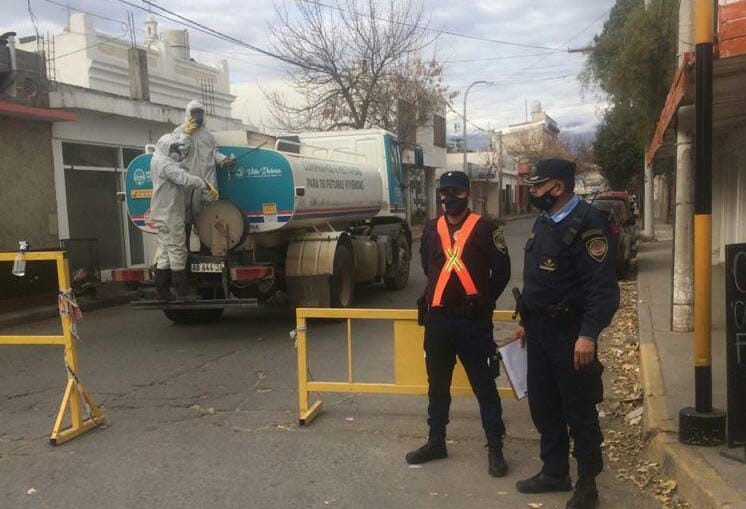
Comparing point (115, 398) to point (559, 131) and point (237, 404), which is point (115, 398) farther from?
point (559, 131)

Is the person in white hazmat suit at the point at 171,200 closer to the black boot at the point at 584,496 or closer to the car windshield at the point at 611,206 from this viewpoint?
the black boot at the point at 584,496

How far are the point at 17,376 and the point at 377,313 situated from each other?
453 cm

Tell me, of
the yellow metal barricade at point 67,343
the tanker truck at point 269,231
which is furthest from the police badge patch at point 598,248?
the tanker truck at point 269,231

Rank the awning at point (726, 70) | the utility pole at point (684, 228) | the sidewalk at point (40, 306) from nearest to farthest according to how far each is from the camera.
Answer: the awning at point (726, 70), the utility pole at point (684, 228), the sidewalk at point (40, 306)

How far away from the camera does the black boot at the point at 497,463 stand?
4.32 meters

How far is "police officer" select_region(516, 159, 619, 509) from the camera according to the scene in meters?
3.55

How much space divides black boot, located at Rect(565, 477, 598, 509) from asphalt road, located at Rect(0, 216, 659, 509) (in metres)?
0.14

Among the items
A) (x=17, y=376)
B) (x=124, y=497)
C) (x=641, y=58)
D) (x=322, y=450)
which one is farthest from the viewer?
(x=641, y=58)

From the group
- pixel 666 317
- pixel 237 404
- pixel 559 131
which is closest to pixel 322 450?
pixel 237 404

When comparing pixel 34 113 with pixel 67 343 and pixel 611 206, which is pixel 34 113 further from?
pixel 611 206

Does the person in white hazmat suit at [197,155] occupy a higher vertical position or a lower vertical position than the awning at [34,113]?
lower

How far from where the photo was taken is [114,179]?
52.0 ft

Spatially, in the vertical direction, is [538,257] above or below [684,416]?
above

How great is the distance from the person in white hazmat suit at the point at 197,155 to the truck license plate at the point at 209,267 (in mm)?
487
